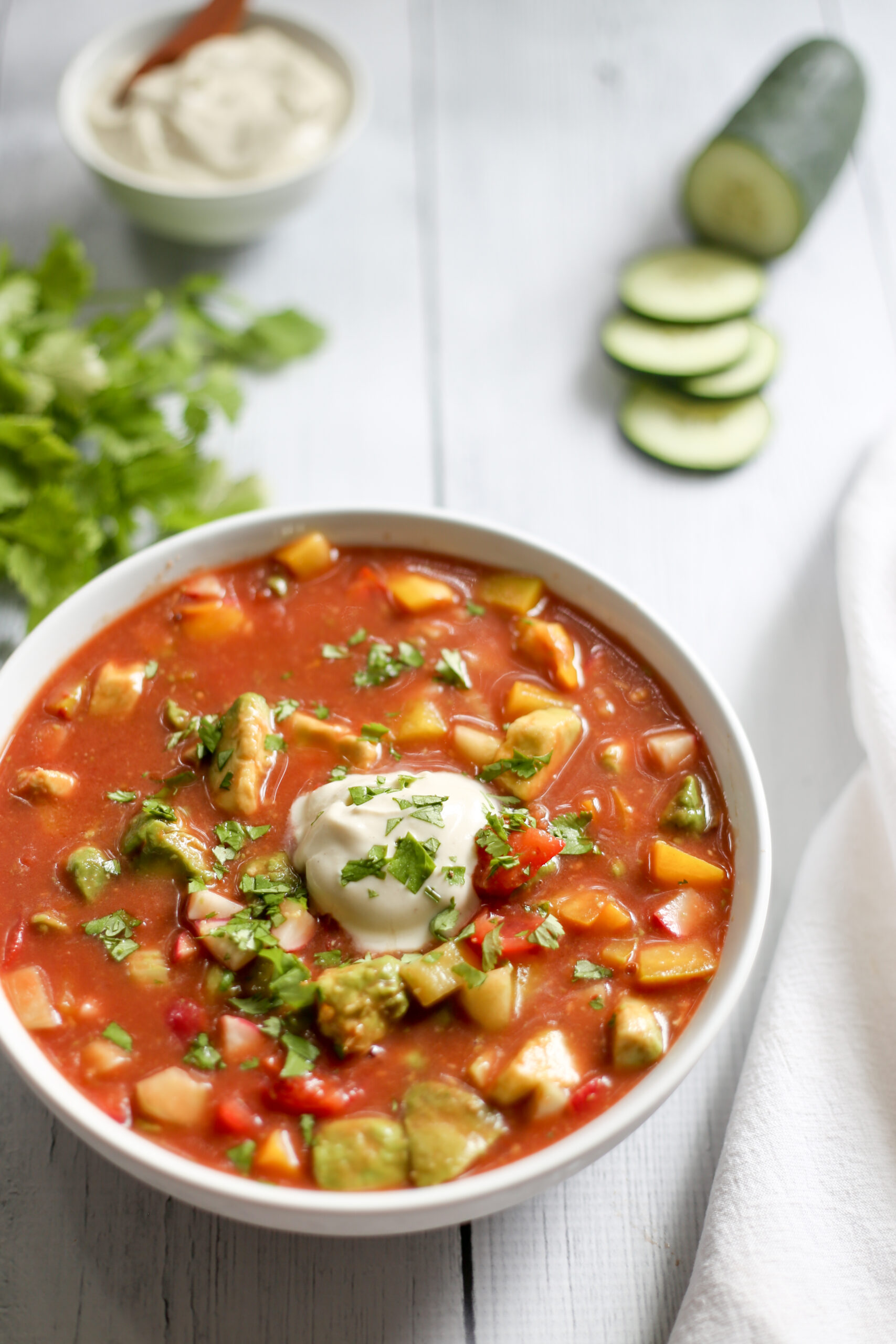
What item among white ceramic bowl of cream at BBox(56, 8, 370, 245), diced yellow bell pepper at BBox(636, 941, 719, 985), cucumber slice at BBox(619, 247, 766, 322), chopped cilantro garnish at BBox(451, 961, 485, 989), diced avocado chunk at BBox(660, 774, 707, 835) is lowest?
chopped cilantro garnish at BBox(451, 961, 485, 989)

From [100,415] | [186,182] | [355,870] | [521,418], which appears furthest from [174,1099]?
[186,182]

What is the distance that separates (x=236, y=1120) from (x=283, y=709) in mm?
1222

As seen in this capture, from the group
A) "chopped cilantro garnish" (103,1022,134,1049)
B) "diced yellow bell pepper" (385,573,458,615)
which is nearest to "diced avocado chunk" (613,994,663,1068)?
"chopped cilantro garnish" (103,1022,134,1049)

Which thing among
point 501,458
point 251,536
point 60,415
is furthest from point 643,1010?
point 60,415

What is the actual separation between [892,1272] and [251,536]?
2.79 metres

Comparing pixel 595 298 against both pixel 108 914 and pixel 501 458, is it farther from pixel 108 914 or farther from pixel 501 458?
pixel 108 914

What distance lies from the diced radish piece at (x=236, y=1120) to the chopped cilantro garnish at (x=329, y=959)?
405mm

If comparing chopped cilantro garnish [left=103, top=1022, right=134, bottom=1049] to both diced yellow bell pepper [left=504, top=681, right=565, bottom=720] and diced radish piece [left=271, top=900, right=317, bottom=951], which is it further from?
diced yellow bell pepper [left=504, top=681, right=565, bottom=720]

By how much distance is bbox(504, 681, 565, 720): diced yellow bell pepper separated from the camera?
367 cm

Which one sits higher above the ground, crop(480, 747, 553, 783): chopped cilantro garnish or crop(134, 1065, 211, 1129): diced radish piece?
crop(480, 747, 553, 783): chopped cilantro garnish

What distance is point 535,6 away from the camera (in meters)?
6.77

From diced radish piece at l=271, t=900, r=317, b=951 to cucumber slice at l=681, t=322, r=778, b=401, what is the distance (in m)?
3.05

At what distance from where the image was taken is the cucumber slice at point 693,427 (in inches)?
201

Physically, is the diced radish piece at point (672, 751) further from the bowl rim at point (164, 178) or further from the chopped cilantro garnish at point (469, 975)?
the bowl rim at point (164, 178)
